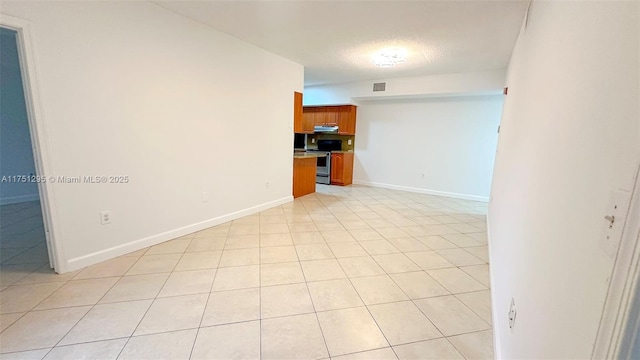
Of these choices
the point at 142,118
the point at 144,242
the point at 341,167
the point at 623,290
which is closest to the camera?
the point at 623,290

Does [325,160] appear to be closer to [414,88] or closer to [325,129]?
[325,129]

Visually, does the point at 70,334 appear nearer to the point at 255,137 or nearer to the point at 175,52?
the point at 175,52

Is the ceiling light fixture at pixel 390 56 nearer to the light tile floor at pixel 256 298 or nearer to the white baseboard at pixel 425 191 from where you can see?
the light tile floor at pixel 256 298

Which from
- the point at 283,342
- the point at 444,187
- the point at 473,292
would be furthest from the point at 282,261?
the point at 444,187

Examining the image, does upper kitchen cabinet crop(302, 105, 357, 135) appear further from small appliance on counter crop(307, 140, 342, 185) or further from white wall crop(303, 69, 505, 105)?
small appliance on counter crop(307, 140, 342, 185)

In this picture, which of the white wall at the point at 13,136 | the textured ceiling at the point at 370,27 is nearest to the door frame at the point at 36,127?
the textured ceiling at the point at 370,27

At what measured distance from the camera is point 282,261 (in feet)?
8.65

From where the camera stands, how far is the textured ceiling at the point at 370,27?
2.60m

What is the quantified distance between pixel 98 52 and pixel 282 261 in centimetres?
248

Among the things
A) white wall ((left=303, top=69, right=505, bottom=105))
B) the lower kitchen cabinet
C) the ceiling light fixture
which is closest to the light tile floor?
the ceiling light fixture

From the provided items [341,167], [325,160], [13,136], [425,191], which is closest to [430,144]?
[425,191]

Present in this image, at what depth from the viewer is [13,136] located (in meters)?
4.22

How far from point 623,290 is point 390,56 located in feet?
13.5

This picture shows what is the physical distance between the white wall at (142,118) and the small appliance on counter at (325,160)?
9.81 feet
